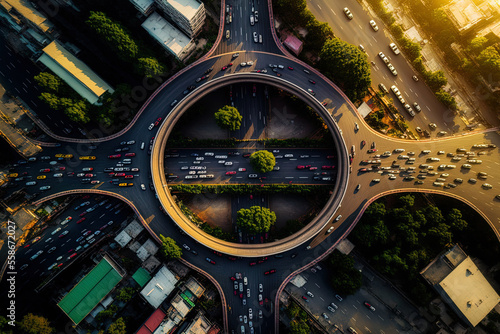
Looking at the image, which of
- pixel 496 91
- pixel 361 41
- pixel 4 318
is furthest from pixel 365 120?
pixel 4 318

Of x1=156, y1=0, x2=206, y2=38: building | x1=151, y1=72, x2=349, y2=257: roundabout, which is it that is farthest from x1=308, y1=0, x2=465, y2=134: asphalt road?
x1=156, y1=0, x2=206, y2=38: building

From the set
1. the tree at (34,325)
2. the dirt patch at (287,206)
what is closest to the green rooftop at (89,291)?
the tree at (34,325)

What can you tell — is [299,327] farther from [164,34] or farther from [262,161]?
[164,34]

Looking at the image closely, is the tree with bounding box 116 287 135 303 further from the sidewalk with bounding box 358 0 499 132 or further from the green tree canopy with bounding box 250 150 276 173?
the sidewalk with bounding box 358 0 499 132

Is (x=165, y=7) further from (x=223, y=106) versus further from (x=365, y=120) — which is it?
(x=365, y=120)

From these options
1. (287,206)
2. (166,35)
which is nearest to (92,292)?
(287,206)

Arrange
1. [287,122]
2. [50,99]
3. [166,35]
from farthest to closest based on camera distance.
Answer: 1. [287,122]
2. [166,35]
3. [50,99]
